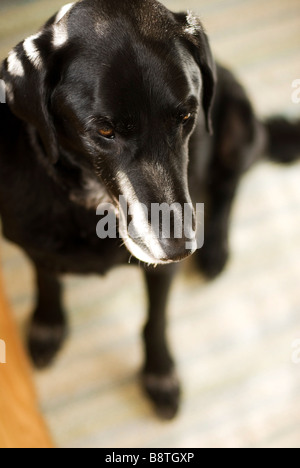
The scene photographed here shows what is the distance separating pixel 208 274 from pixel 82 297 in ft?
1.22

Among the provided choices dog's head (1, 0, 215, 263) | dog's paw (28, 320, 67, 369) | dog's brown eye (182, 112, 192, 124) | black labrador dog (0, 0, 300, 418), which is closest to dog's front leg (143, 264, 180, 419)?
black labrador dog (0, 0, 300, 418)

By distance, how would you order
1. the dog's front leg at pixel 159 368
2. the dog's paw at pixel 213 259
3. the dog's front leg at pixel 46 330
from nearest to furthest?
the dog's front leg at pixel 159 368, the dog's front leg at pixel 46 330, the dog's paw at pixel 213 259

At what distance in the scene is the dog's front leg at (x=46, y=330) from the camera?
4.93 feet

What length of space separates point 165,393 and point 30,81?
2.93 ft

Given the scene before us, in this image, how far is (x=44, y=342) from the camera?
60.1 inches

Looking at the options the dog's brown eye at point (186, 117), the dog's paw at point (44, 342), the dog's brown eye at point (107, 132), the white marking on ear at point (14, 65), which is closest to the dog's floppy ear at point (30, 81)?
the white marking on ear at point (14, 65)

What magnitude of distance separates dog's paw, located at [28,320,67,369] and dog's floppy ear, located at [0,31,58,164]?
719 mm

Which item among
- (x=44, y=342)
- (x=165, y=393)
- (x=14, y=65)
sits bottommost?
(x=165, y=393)

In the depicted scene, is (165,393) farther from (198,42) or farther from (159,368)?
(198,42)

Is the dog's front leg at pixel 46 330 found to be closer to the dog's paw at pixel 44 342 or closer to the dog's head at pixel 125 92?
the dog's paw at pixel 44 342

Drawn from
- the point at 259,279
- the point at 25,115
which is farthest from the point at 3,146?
the point at 259,279

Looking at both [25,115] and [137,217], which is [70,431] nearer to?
[137,217]

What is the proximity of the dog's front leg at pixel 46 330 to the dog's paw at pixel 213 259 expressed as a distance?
17.0 inches

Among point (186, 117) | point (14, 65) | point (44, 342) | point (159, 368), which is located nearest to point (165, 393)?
point (159, 368)
